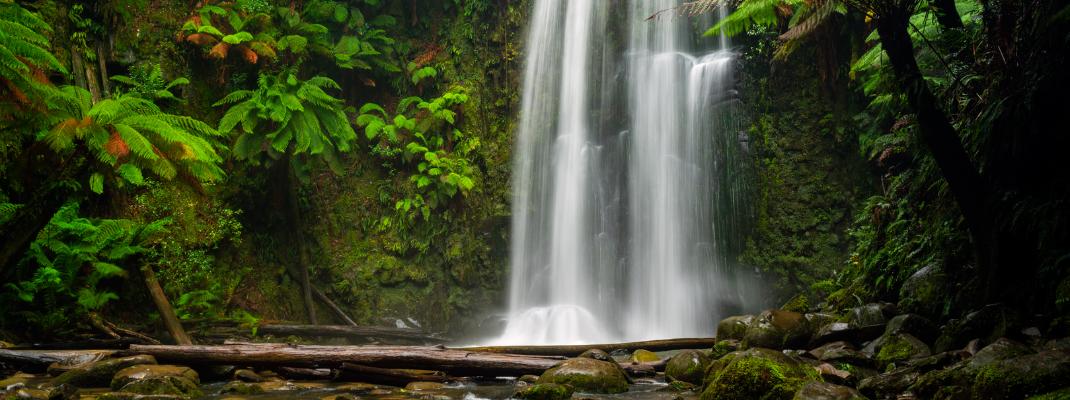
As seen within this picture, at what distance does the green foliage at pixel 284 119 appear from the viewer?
10.9 m

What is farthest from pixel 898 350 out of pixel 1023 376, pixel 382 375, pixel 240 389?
pixel 240 389

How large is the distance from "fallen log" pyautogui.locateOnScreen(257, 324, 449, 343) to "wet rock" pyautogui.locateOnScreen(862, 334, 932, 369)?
7.80m

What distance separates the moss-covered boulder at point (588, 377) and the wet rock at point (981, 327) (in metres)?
2.54

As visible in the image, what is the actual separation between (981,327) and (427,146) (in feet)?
35.6

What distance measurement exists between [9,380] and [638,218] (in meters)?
9.52

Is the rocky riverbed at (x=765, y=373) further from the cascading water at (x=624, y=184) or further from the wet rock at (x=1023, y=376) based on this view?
the cascading water at (x=624, y=184)

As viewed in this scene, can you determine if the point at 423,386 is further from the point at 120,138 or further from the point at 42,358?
the point at 42,358

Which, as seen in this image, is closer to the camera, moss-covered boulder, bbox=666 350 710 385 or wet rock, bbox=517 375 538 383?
moss-covered boulder, bbox=666 350 710 385

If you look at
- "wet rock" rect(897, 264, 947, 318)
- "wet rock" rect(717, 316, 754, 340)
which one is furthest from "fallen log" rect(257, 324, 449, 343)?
"wet rock" rect(897, 264, 947, 318)

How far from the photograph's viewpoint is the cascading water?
1144 centimetres

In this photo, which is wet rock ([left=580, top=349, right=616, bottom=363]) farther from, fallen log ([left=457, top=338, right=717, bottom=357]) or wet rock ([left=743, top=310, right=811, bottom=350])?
wet rock ([left=743, top=310, right=811, bottom=350])

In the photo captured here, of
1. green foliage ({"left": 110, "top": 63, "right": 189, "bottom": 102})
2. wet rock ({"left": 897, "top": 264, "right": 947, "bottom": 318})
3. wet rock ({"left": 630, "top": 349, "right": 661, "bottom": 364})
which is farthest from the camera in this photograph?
green foliage ({"left": 110, "top": 63, "right": 189, "bottom": 102})

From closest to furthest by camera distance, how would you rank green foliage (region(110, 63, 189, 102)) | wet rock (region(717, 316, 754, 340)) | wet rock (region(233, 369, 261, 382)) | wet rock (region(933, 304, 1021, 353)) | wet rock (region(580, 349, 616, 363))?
wet rock (region(933, 304, 1021, 353)) < wet rock (region(233, 369, 261, 382)) < wet rock (region(580, 349, 616, 363)) < wet rock (region(717, 316, 754, 340)) < green foliage (region(110, 63, 189, 102))

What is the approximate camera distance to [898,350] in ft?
16.1
